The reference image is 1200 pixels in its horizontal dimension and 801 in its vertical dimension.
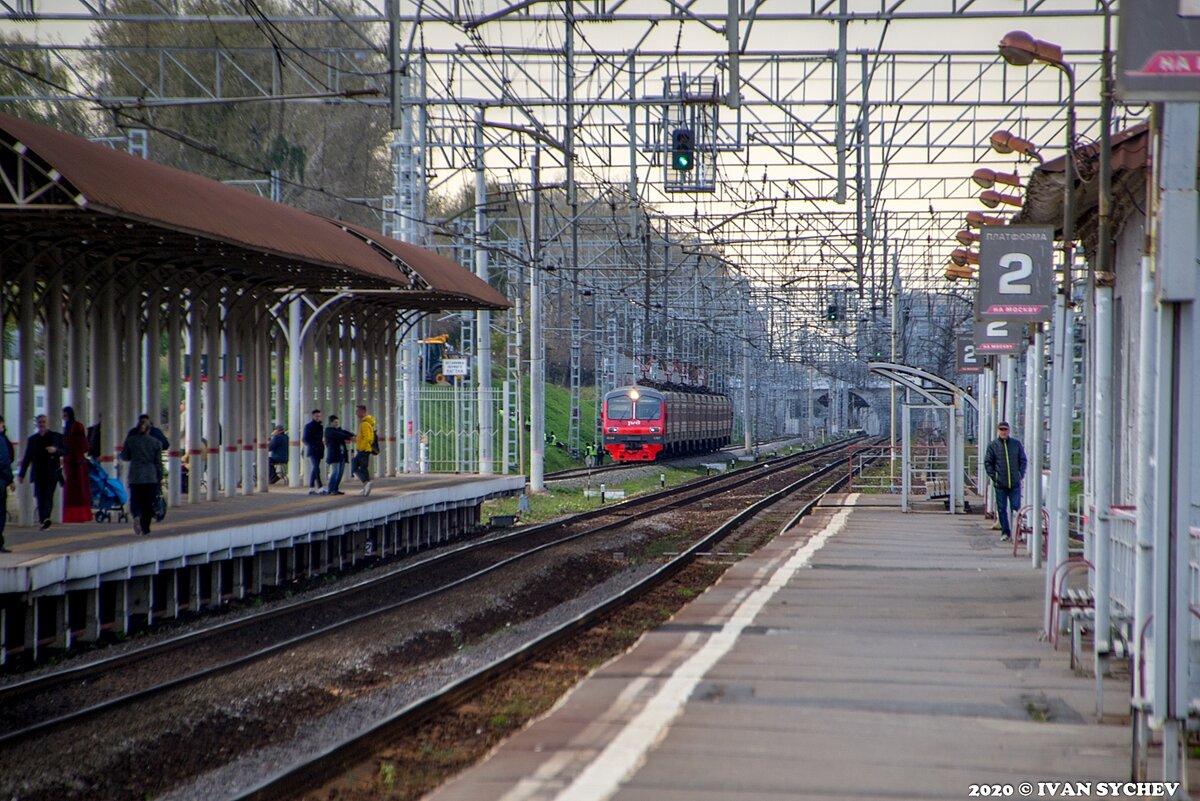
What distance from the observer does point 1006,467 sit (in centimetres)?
1916

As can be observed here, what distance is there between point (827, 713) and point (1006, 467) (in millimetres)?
12229

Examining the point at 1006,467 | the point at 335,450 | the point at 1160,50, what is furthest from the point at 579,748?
the point at 335,450

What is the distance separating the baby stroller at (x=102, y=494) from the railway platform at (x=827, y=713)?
25.5 ft

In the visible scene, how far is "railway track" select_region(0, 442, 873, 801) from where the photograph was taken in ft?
32.7

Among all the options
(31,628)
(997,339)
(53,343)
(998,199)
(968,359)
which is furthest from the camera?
(968,359)

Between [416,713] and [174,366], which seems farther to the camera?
[174,366]

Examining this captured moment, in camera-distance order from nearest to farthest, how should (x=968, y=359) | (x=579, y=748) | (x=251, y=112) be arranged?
1. (x=579, y=748)
2. (x=968, y=359)
3. (x=251, y=112)

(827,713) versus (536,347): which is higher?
(536,347)

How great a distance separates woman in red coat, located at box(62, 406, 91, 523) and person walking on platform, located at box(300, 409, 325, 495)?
18.7ft

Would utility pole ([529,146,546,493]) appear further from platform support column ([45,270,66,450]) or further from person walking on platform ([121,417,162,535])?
person walking on platform ([121,417,162,535])

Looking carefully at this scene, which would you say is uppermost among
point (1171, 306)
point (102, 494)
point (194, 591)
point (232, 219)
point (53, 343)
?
point (232, 219)

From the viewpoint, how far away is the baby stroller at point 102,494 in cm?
1666

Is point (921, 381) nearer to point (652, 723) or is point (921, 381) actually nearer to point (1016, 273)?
point (1016, 273)

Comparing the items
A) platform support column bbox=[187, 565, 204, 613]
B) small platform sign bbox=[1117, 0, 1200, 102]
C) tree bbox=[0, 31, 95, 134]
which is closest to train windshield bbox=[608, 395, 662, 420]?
tree bbox=[0, 31, 95, 134]
